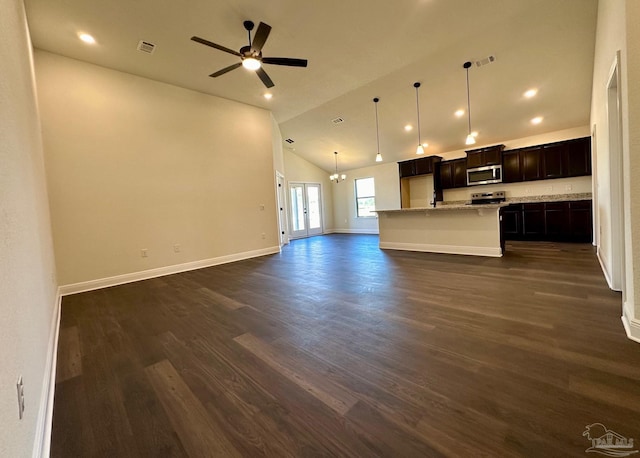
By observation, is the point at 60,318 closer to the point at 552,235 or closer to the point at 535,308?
the point at 535,308

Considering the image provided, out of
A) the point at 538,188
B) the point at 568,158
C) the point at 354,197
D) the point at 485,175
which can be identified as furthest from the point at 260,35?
the point at 354,197

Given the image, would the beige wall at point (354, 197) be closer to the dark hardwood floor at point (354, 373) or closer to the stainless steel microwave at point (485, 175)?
the stainless steel microwave at point (485, 175)

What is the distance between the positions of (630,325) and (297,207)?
8.70 metres

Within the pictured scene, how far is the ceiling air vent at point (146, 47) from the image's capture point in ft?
12.0

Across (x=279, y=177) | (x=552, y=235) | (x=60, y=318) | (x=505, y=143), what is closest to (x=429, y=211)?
(x=552, y=235)

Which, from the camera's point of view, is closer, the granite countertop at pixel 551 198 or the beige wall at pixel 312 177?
the granite countertop at pixel 551 198

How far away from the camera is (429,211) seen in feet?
17.8

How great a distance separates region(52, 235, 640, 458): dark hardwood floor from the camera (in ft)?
3.89

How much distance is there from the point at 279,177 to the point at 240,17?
4.62 meters

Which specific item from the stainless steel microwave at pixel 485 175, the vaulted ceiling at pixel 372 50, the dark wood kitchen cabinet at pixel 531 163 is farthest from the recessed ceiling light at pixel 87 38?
the dark wood kitchen cabinet at pixel 531 163

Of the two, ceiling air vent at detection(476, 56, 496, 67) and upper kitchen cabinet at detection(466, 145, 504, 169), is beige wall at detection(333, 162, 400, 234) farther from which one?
ceiling air vent at detection(476, 56, 496, 67)

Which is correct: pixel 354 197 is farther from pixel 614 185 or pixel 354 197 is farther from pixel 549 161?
pixel 614 185

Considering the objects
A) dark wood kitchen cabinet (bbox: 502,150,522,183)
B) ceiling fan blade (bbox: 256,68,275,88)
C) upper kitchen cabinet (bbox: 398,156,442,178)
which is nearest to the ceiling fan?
ceiling fan blade (bbox: 256,68,275,88)

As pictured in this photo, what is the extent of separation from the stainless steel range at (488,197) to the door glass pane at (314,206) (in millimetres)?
5433
